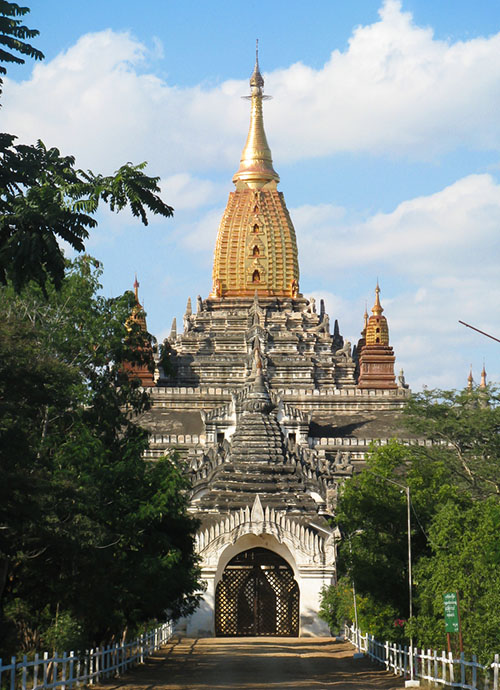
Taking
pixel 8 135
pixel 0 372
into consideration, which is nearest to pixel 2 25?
pixel 8 135

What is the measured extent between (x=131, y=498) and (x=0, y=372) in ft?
35.2

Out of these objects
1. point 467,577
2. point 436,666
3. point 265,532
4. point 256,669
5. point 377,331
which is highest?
point 377,331

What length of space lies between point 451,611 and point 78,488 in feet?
27.4

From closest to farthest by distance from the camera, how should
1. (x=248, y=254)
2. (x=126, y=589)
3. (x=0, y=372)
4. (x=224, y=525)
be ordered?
1. (x=0, y=372)
2. (x=126, y=589)
3. (x=224, y=525)
4. (x=248, y=254)

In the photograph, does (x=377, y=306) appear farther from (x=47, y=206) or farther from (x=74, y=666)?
(x=47, y=206)

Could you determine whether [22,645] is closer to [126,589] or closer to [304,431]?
[126,589]

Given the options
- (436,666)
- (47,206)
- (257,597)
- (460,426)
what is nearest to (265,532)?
(257,597)

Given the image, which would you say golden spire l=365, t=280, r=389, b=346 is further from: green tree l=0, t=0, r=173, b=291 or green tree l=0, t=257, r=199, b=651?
green tree l=0, t=0, r=173, b=291

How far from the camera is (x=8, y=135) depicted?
24.1 metres

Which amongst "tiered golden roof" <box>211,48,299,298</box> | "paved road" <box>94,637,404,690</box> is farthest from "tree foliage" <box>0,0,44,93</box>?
"tiered golden roof" <box>211,48,299,298</box>

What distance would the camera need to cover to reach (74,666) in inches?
1318

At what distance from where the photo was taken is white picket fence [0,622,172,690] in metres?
26.7

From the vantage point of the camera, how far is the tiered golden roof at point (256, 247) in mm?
105875

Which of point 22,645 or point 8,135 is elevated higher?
point 8,135
